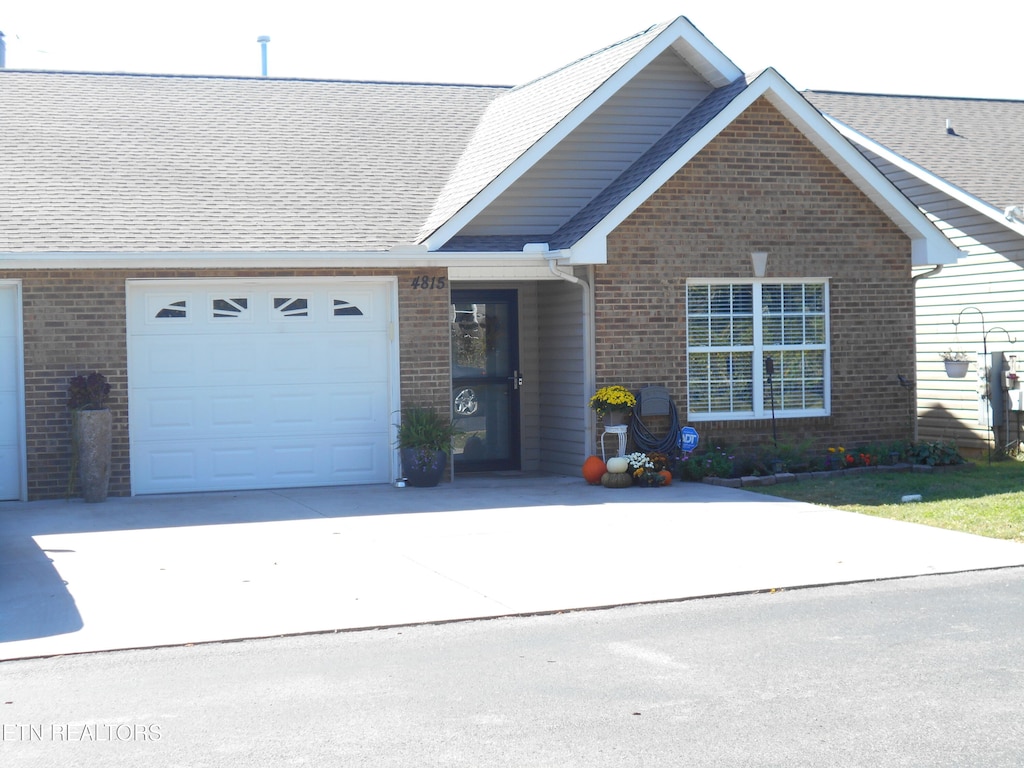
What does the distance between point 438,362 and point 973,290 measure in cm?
831

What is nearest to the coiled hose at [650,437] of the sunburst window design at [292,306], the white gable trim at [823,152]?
the white gable trim at [823,152]

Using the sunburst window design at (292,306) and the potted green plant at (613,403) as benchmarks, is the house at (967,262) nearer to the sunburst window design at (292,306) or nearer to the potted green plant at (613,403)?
the potted green plant at (613,403)

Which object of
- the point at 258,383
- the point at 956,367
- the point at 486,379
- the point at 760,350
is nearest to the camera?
the point at 258,383

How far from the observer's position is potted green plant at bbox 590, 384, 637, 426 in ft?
46.3

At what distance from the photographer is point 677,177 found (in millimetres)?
14711

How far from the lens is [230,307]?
13.8 m

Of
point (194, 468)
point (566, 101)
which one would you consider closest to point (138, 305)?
point (194, 468)

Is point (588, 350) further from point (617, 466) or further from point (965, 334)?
point (965, 334)

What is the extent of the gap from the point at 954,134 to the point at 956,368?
4.71m

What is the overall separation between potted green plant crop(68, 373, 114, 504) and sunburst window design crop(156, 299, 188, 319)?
3.37 feet

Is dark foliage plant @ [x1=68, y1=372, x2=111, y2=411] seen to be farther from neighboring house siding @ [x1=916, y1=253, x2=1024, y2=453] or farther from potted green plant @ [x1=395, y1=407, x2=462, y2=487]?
neighboring house siding @ [x1=916, y1=253, x2=1024, y2=453]

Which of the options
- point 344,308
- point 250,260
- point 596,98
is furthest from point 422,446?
point 596,98

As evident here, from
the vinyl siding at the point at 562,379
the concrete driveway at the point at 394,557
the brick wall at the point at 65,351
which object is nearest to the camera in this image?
the concrete driveway at the point at 394,557

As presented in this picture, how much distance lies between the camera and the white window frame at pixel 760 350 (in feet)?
49.3
